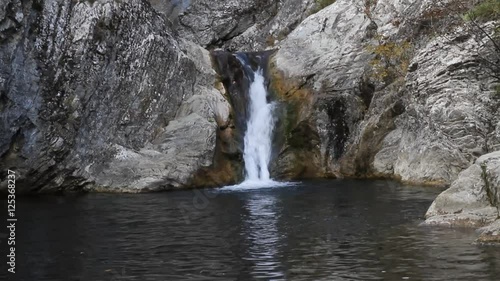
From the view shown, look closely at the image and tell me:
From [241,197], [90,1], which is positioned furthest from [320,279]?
[90,1]

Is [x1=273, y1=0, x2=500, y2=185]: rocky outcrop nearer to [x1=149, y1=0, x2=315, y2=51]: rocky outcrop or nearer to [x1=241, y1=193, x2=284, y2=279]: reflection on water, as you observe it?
[x1=241, y1=193, x2=284, y2=279]: reflection on water

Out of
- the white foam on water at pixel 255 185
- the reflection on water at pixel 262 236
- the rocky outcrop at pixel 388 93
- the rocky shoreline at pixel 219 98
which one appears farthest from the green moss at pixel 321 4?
the reflection on water at pixel 262 236

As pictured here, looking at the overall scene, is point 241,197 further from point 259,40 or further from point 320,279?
point 259,40

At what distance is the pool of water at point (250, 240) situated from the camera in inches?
562

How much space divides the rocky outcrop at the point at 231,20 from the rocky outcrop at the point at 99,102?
1238 cm

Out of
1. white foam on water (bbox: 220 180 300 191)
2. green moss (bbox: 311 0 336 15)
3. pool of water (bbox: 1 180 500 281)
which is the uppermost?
green moss (bbox: 311 0 336 15)

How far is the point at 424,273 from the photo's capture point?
13.5 m

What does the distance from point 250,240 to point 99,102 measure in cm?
1764

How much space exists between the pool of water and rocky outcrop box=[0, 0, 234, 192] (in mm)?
4450

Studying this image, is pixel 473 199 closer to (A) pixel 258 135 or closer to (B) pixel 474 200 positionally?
(B) pixel 474 200

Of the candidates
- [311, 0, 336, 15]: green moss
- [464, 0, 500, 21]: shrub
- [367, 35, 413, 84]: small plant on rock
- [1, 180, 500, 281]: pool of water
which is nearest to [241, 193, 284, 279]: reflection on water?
[1, 180, 500, 281]: pool of water

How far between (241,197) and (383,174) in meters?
8.63

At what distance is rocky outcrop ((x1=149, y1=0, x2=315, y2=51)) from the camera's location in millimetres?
47594

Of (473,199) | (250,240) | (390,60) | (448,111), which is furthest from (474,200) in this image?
(390,60)
